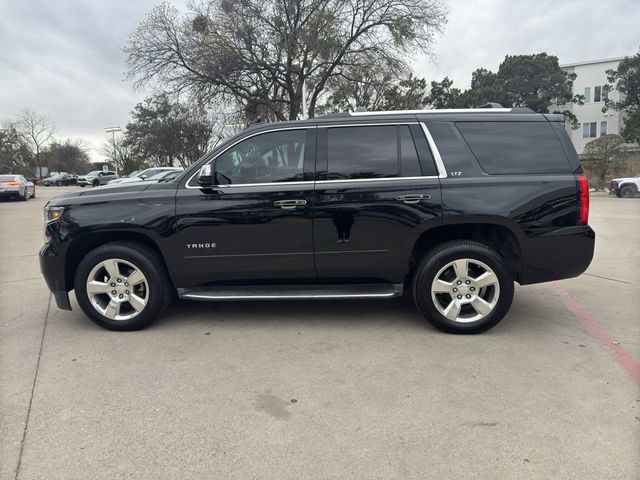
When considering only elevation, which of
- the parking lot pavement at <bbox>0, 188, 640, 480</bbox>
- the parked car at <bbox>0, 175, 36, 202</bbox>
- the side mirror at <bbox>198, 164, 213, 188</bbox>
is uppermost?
the parked car at <bbox>0, 175, 36, 202</bbox>

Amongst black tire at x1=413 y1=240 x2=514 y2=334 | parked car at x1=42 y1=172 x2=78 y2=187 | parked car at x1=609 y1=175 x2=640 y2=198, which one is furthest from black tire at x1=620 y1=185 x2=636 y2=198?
parked car at x1=42 y1=172 x2=78 y2=187

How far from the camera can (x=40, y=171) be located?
209ft

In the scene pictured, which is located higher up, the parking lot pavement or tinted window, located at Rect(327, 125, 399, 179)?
tinted window, located at Rect(327, 125, 399, 179)

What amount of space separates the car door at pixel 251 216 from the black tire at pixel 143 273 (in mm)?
177

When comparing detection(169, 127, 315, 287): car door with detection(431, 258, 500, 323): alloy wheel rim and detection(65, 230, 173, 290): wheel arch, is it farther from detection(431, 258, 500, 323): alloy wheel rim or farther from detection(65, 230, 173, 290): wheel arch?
detection(431, 258, 500, 323): alloy wheel rim

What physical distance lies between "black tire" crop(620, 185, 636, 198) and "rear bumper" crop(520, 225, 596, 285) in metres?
23.2

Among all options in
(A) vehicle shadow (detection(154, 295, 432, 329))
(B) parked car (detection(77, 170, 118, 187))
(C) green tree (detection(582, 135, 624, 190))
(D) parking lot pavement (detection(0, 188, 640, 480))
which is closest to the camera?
(D) parking lot pavement (detection(0, 188, 640, 480))

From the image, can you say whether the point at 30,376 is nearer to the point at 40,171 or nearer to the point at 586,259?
the point at 586,259

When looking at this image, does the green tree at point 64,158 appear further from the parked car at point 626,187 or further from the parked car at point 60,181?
the parked car at point 626,187

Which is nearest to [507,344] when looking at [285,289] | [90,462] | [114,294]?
[285,289]

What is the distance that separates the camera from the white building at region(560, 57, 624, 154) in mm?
50562

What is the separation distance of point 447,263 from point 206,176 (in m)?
2.27

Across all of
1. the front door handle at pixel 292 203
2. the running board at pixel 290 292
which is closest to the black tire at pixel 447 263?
the running board at pixel 290 292

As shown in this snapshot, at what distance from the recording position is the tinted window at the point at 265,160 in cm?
429
